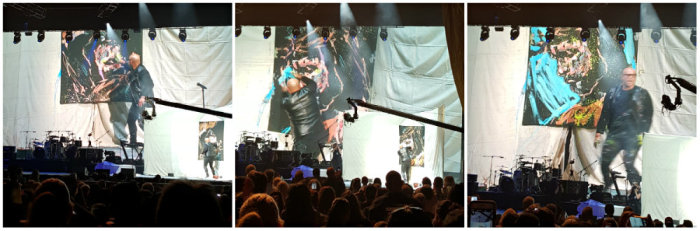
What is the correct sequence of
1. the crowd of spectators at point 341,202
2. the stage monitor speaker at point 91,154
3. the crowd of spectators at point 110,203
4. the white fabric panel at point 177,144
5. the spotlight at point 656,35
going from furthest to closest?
1. the stage monitor speaker at point 91,154
2. the white fabric panel at point 177,144
3. the spotlight at point 656,35
4. the crowd of spectators at point 341,202
5. the crowd of spectators at point 110,203

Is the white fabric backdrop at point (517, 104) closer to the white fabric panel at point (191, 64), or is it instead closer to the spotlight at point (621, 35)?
the spotlight at point (621, 35)

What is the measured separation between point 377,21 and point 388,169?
1.33m

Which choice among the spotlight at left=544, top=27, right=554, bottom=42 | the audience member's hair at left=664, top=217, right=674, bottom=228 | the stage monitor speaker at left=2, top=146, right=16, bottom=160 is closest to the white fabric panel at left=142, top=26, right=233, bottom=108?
the stage monitor speaker at left=2, top=146, right=16, bottom=160

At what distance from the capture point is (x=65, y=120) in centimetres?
725

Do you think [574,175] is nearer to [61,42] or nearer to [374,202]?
[374,202]

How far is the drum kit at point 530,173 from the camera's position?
7.13 metres

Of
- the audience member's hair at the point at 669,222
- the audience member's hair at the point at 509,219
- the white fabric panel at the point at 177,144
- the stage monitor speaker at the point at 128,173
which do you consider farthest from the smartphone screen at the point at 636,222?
the stage monitor speaker at the point at 128,173

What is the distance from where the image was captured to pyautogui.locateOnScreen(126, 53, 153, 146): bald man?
7422 mm

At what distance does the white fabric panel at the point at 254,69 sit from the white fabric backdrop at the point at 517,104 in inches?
70.0

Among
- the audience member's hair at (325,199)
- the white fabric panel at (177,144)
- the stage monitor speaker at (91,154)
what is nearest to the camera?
the audience member's hair at (325,199)

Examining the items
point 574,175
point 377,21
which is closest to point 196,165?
point 377,21

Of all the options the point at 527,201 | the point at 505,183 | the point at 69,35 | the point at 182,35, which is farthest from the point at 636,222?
the point at 69,35

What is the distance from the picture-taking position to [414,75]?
7359mm

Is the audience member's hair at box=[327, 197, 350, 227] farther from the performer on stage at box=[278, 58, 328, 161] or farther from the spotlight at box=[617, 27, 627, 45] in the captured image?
the spotlight at box=[617, 27, 627, 45]
